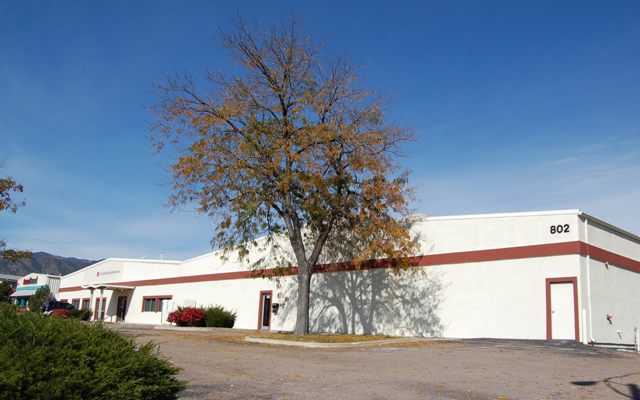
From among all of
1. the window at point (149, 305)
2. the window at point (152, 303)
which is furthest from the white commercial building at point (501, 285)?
the window at point (149, 305)

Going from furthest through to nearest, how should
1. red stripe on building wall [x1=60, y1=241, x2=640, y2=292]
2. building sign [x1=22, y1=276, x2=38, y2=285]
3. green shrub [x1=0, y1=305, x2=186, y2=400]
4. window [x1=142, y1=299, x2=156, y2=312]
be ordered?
building sign [x1=22, y1=276, x2=38, y2=285], window [x1=142, y1=299, x2=156, y2=312], red stripe on building wall [x1=60, y1=241, x2=640, y2=292], green shrub [x1=0, y1=305, x2=186, y2=400]

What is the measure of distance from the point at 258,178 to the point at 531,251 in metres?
11.2

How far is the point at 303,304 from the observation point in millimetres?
20984

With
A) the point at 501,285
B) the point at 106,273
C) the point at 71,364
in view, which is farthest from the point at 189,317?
the point at 106,273

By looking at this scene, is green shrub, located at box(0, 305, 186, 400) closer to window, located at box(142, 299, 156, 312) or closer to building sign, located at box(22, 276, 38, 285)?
window, located at box(142, 299, 156, 312)

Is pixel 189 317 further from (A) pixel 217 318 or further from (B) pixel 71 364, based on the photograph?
(B) pixel 71 364

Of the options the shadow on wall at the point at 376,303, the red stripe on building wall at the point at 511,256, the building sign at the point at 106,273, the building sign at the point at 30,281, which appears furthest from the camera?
the building sign at the point at 30,281

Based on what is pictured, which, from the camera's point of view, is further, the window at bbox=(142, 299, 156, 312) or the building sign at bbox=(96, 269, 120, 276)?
the building sign at bbox=(96, 269, 120, 276)

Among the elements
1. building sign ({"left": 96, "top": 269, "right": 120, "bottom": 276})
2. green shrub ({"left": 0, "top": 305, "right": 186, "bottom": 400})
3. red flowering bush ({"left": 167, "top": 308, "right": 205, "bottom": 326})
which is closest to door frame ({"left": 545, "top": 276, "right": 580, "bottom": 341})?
green shrub ({"left": 0, "top": 305, "right": 186, "bottom": 400})

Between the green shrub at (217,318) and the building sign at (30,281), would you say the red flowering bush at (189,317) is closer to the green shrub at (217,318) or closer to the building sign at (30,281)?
the green shrub at (217,318)

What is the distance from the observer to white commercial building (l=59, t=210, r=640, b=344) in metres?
19.5

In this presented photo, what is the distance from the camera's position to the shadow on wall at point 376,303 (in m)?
23.1

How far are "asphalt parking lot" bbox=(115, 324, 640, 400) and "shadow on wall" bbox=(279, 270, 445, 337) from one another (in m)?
6.78

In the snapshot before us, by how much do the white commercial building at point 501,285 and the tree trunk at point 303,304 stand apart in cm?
496
